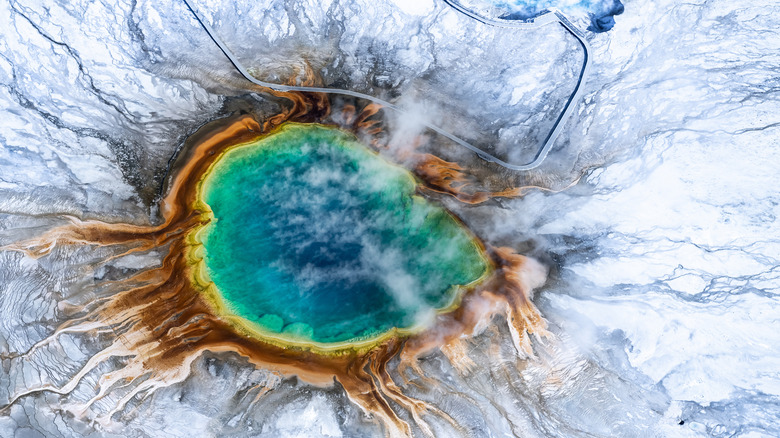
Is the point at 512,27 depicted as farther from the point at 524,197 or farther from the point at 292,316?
the point at 292,316

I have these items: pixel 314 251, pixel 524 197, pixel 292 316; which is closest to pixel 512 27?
pixel 524 197

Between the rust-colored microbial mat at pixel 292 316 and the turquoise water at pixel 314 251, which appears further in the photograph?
the turquoise water at pixel 314 251

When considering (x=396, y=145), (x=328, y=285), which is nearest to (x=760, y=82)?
(x=396, y=145)

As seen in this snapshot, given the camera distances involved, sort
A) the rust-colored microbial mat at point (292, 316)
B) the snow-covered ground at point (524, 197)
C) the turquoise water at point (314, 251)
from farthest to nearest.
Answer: the turquoise water at point (314, 251)
the rust-colored microbial mat at point (292, 316)
the snow-covered ground at point (524, 197)

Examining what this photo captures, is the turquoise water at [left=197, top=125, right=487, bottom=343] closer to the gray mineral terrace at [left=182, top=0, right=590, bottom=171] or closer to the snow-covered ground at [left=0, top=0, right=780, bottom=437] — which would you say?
the gray mineral terrace at [left=182, top=0, right=590, bottom=171]

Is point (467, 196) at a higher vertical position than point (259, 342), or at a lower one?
higher

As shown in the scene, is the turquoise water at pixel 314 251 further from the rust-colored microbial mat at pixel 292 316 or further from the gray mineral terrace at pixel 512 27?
the gray mineral terrace at pixel 512 27

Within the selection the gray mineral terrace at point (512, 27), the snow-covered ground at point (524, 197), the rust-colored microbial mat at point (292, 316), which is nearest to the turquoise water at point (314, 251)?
the rust-colored microbial mat at point (292, 316)

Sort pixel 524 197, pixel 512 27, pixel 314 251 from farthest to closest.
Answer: pixel 314 251 < pixel 524 197 < pixel 512 27

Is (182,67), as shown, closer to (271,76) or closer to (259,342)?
(271,76)
